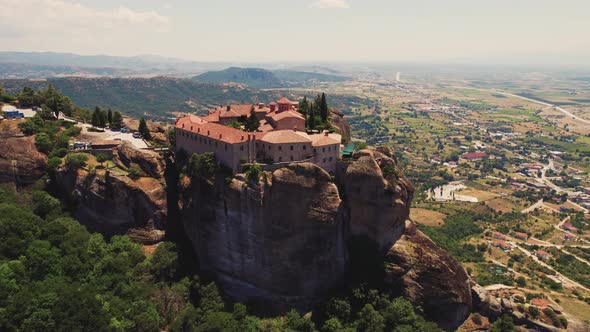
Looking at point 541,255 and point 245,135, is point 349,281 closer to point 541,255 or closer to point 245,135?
point 245,135

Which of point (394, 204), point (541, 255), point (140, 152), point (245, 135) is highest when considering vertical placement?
point (245, 135)

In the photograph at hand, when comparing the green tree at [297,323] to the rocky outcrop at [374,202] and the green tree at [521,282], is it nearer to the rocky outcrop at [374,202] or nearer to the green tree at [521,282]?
the rocky outcrop at [374,202]

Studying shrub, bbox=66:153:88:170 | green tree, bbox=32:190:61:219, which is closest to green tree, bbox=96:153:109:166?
shrub, bbox=66:153:88:170

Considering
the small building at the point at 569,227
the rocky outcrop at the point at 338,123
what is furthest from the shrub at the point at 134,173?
the small building at the point at 569,227

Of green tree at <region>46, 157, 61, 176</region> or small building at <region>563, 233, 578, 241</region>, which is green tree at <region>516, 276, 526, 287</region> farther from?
green tree at <region>46, 157, 61, 176</region>

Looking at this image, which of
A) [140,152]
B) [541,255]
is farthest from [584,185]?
[140,152]
